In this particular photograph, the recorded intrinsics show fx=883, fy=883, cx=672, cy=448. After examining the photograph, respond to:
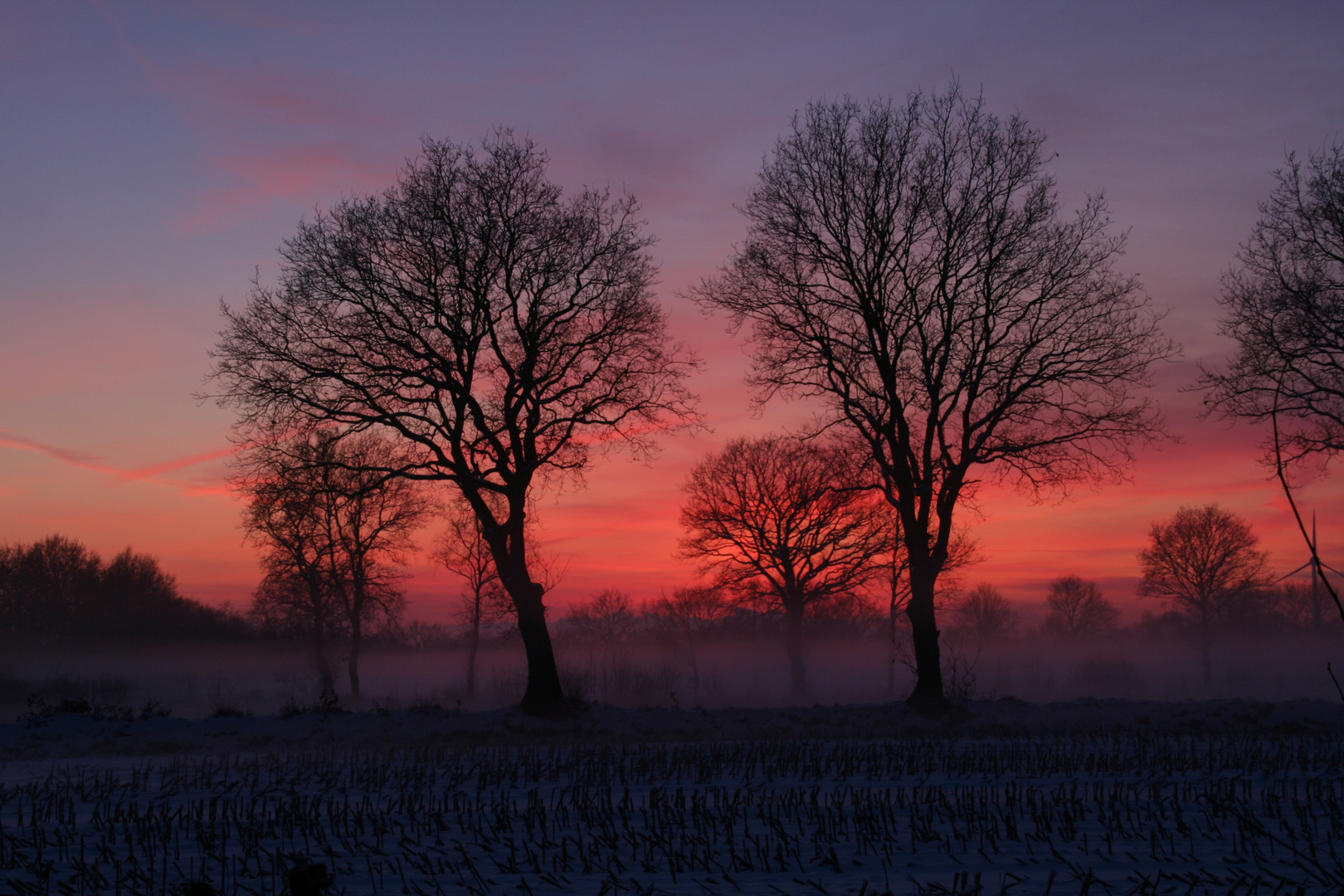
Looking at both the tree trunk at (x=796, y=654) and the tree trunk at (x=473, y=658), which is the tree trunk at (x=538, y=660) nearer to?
the tree trunk at (x=473, y=658)

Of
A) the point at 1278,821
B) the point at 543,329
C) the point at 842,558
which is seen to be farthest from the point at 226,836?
the point at 842,558

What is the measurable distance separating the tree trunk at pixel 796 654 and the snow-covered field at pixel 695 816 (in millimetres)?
23004

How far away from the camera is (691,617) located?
59.0 meters

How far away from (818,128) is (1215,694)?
40.0 meters

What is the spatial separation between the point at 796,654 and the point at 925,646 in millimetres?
20371

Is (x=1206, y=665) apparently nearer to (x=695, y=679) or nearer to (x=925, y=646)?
(x=695, y=679)

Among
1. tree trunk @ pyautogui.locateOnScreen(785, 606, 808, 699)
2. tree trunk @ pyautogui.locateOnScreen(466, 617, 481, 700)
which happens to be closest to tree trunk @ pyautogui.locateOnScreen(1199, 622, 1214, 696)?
tree trunk @ pyautogui.locateOnScreen(785, 606, 808, 699)

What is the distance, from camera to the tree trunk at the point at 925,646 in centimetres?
2031

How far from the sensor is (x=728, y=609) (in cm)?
4966

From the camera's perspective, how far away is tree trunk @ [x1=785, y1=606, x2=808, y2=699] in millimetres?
39906

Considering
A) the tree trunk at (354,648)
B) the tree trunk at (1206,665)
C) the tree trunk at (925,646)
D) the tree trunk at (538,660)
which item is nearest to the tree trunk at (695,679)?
the tree trunk at (354,648)

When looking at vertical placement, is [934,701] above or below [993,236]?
below

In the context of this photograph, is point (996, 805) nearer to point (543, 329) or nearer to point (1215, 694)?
point (543, 329)

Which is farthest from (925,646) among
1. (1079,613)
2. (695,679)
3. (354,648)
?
(1079,613)
